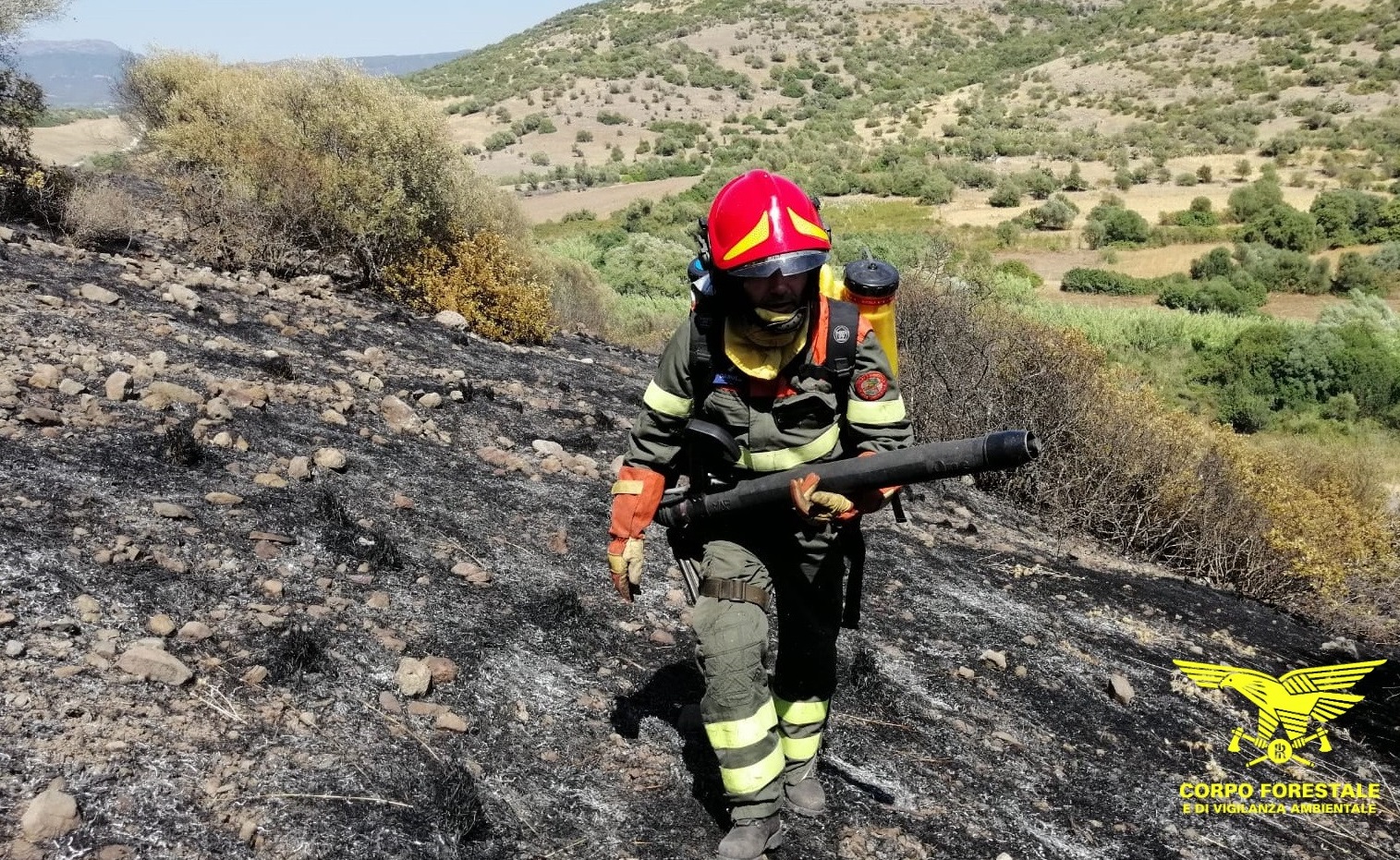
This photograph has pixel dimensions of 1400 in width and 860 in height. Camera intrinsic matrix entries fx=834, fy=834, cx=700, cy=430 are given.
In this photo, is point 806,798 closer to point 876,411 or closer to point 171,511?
point 876,411

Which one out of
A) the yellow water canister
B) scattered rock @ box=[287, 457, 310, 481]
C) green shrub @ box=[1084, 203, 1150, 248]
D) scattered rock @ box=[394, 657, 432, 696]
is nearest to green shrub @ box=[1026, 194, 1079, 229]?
green shrub @ box=[1084, 203, 1150, 248]

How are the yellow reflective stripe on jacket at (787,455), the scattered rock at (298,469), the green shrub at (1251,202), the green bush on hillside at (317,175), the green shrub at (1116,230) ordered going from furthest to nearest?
1. the green shrub at (1251,202)
2. the green shrub at (1116,230)
3. the green bush on hillside at (317,175)
4. the scattered rock at (298,469)
5. the yellow reflective stripe on jacket at (787,455)

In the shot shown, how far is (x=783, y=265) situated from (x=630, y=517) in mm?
877

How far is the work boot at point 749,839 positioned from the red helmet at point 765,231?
64.1 inches

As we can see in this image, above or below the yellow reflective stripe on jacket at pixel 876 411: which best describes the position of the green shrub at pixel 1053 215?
below

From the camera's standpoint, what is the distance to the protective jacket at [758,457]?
7.91ft

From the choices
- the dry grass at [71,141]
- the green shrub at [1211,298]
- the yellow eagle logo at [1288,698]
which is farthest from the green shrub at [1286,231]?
the dry grass at [71,141]

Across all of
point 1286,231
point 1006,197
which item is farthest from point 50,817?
point 1006,197

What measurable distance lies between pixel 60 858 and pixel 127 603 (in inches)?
45.0

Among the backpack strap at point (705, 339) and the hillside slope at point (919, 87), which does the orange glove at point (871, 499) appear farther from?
the hillside slope at point (919, 87)

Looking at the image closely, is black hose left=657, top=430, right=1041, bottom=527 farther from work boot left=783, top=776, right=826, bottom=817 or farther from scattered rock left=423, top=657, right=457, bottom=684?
scattered rock left=423, top=657, right=457, bottom=684

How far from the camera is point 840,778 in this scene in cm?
308

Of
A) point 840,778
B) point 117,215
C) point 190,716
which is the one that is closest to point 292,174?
point 117,215

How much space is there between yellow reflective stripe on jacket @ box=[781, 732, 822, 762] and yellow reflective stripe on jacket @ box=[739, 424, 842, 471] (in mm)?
1006
